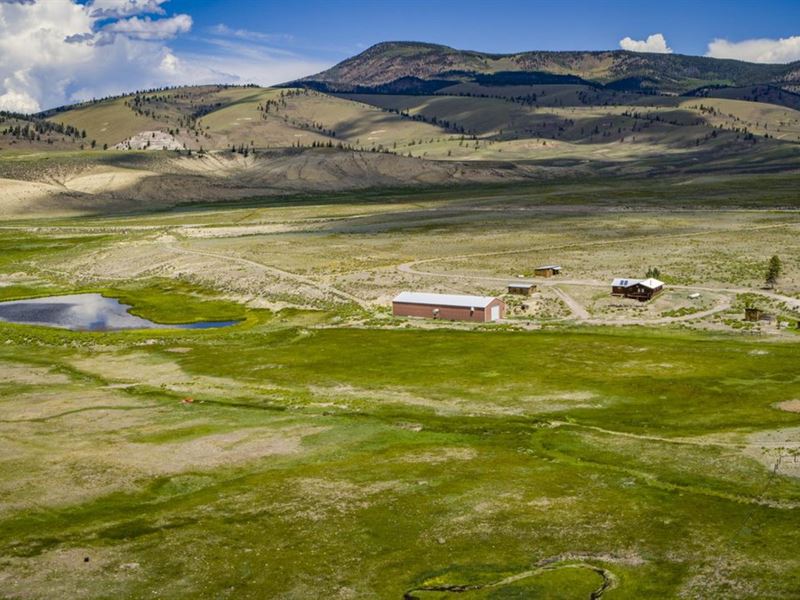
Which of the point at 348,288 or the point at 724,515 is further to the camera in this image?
the point at 348,288

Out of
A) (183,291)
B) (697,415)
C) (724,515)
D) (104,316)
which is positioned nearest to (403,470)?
(724,515)

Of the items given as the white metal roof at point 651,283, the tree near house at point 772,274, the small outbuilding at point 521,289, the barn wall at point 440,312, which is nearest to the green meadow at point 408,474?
the barn wall at point 440,312

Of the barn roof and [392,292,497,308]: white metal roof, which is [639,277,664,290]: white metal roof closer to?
the barn roof

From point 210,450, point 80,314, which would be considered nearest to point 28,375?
point 210,450

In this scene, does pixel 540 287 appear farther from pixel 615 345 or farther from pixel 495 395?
pixel 495 395

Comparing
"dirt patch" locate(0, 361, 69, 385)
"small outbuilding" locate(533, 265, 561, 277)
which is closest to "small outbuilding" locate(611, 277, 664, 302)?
"small outbuilding" locate(533, 265, 561, 277)

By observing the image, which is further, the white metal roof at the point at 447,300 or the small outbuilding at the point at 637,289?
the small outbuilding at the point at 637,289

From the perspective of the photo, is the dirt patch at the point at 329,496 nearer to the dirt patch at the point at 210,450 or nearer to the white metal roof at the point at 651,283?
the dirt patch at the point at 210,450
